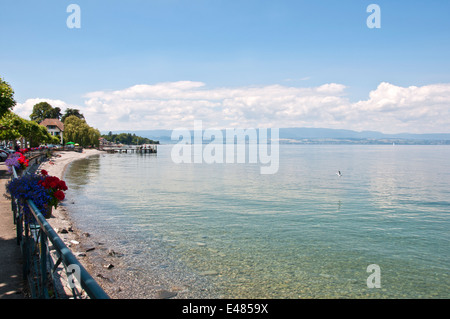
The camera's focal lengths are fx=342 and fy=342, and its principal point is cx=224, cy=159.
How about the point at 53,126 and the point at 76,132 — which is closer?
the point at 76,132

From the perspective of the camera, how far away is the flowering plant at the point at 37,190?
8641 millimetres

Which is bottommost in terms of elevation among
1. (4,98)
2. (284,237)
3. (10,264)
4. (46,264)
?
(284,237)

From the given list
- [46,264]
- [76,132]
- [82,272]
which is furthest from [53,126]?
[82,272]

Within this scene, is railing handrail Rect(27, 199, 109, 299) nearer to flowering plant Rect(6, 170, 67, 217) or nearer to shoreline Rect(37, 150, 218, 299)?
flowering plant Rect(6, 170, 67, 217)

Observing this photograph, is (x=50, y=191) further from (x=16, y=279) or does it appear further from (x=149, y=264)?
(x=149, y=264)

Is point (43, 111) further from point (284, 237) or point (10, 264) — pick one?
point (10, 264)

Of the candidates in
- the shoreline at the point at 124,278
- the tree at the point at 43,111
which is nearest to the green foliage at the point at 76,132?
the tree at the point at 43,111

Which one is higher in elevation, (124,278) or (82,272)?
(82,272)

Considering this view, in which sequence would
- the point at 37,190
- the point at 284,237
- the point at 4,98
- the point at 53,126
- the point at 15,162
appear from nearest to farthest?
the point at 37,190 < the point at 284,237 < the point at 15,162 < the point at 4,98 < the point at 53,126

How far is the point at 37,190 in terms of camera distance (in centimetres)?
903

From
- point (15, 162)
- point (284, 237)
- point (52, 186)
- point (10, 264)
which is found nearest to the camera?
point (10, 264)

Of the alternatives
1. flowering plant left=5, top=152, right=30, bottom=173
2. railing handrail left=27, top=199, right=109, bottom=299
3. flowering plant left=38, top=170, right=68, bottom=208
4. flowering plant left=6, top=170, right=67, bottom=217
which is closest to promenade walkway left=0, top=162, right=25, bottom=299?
flowering plant left=6, top=170, right=67, bottom=217

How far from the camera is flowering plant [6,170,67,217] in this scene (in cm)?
864
